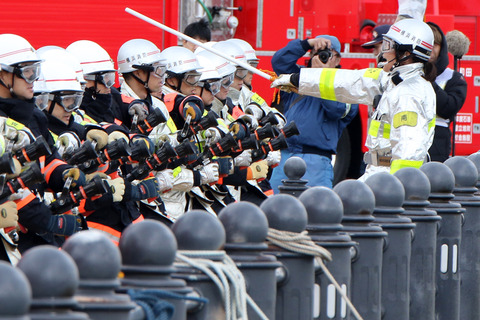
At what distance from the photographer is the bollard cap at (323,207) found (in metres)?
3.54

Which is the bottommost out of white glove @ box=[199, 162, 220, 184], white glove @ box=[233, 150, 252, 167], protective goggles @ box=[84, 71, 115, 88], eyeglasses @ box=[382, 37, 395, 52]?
white glove @ box=[233, 150, 252, 167]

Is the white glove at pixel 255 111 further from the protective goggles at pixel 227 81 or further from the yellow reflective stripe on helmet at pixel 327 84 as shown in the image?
the yellow reflective stripe on helmet at pixel 327 84

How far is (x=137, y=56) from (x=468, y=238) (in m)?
3.34

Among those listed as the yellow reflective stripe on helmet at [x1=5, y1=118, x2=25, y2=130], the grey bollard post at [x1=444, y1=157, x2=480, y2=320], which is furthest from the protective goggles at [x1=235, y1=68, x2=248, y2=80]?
the yellow reflective stripe on helmet at [x1=5, y1=118, x2=25, y2=130]

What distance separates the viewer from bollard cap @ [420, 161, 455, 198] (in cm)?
483

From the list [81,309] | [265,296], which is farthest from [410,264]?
[81,309]

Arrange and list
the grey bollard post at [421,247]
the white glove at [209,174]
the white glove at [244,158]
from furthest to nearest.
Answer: the white glove at [244,158], the white glove at [209,174], the grey bollard post at [421,247]

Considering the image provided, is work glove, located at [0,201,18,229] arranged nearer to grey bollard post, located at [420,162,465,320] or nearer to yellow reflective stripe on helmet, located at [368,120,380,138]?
grey bollard post, located at [420,162,465,320]

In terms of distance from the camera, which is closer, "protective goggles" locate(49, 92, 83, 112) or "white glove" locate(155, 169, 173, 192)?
"protective goggles" locate(49, 92, 83, 112)

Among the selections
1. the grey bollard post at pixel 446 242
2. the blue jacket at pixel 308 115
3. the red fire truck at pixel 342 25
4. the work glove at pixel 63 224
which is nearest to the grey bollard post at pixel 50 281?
the grey bollard post at pixel 446 242

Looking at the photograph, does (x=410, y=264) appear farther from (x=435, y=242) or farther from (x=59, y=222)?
(x=59, y=222)

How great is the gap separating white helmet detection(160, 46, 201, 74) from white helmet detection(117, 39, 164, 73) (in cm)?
19

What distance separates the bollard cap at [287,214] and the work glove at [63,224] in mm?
2072

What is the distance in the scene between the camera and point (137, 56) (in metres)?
7.80
